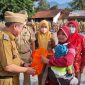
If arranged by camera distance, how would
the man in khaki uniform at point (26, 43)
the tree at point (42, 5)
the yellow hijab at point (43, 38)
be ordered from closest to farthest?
1. the man in khaki uniform at point (26, 43)
2. the yellow hijab at point (43, 38)
3. the tree at point (42, 5)

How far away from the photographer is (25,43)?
22.9 ft

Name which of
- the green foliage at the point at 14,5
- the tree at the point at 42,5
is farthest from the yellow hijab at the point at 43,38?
the tree at the point at 42,5

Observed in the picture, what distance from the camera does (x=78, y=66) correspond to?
556cm

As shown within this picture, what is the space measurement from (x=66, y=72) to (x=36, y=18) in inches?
3633

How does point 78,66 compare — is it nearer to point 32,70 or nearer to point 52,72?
point 52,72

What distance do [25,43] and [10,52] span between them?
2912mm

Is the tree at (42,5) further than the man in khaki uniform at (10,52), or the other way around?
the tree at (42,5)

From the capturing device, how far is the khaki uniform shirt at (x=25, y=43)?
22.6ft

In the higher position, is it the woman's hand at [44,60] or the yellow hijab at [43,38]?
the woman's hand at [44,60]

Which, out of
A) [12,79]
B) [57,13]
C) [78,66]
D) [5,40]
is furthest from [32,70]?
[57,13]

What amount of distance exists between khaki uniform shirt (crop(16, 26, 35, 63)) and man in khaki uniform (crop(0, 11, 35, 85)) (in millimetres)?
2489

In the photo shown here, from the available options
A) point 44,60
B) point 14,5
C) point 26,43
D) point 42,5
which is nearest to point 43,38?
point 26,43

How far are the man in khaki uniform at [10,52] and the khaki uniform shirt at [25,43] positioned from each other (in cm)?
249

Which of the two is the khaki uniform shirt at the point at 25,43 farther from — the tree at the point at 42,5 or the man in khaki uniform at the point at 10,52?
the tree at the point at 42,5
